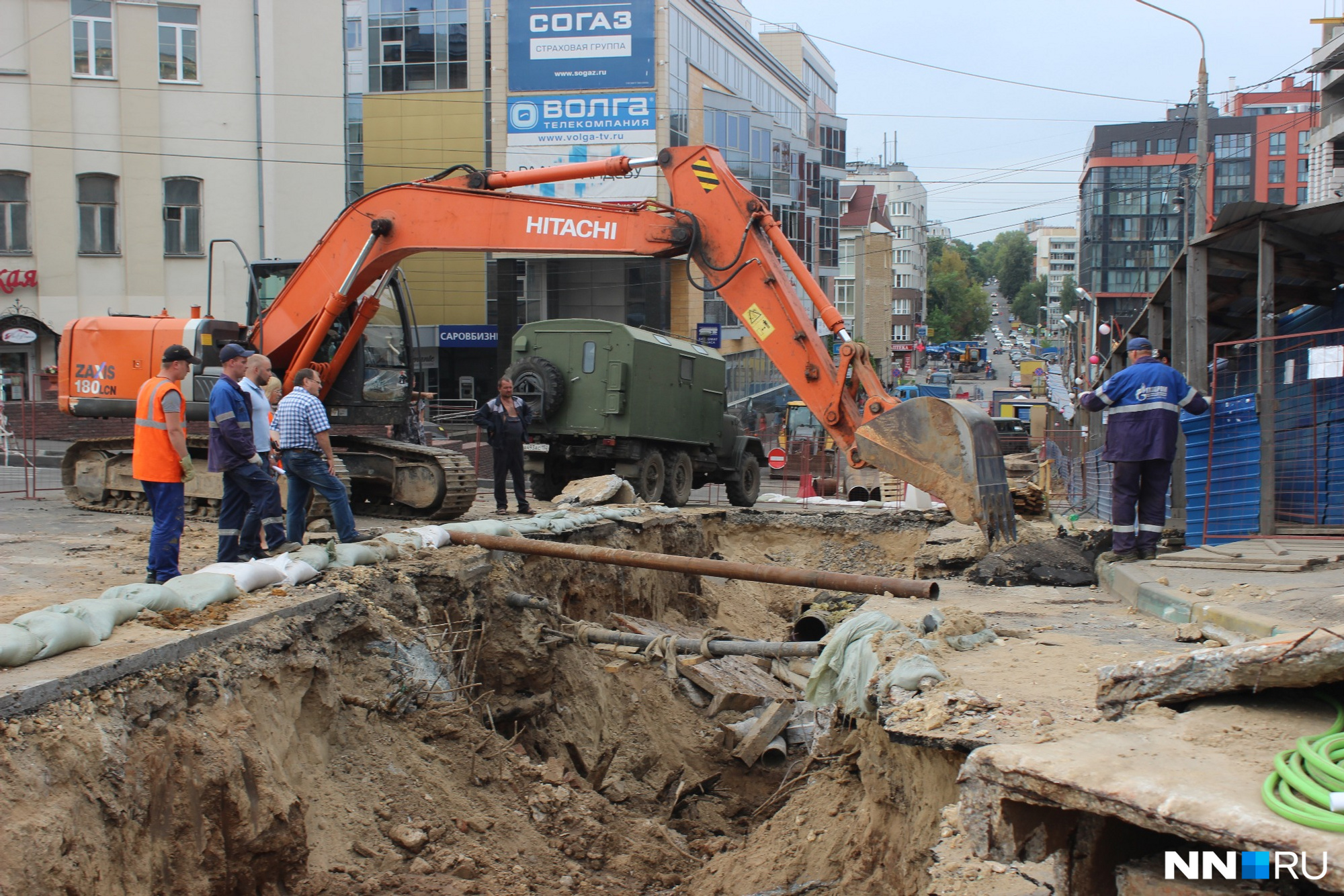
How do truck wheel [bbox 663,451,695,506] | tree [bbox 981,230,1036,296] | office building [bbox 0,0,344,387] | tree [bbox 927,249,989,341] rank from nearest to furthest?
truck wheel [bbox 663,451,695,506]
office building [bbox 0,0,344,387]
tree [bbox 927,249,989,341]
tree [bbox 981,230,1036,296]

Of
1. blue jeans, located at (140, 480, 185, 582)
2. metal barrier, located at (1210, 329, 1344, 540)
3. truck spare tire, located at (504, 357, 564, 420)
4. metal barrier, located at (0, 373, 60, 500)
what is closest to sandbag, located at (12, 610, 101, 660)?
blue jeans, located at (140, 480, 185, 582)

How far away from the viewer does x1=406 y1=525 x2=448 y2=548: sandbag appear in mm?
7734

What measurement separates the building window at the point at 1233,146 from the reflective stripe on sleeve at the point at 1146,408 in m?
77.4

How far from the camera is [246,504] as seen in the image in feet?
25.2

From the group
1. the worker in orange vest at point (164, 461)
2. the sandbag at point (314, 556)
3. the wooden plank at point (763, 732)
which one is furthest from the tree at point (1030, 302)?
the worker in orange vest at point (164, 461)

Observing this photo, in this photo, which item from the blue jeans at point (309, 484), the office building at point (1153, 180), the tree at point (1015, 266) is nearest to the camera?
the blue jeans at point (309, 484)

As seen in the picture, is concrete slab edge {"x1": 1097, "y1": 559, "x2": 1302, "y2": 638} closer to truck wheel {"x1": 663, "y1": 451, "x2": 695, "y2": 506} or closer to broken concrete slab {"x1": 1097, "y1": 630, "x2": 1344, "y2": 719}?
broken concrete slab {"x1": 1097, "y1": 630, "x2": 1344, "y2": 719}

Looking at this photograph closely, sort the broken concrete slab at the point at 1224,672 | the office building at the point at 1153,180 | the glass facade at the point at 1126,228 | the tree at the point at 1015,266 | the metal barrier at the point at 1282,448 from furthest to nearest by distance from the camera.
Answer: the tree at the point at 1015,266
the glass facade at the point at 1126,228
the office building at the point at 1153,180
the metal barrier at the point at 1282,448
the broken concrete slab at the point at 1224,672

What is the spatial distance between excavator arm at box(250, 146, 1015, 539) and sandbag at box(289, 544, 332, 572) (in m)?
4.37

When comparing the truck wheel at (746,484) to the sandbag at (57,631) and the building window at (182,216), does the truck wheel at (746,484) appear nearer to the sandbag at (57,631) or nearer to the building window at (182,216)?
the sandbag at (57,631)

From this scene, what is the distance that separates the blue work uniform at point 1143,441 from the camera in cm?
746

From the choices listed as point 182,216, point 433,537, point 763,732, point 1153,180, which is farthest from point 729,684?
point 1153,180

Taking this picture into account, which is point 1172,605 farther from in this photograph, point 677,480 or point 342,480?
point 677,480

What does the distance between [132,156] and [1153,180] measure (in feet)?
241
